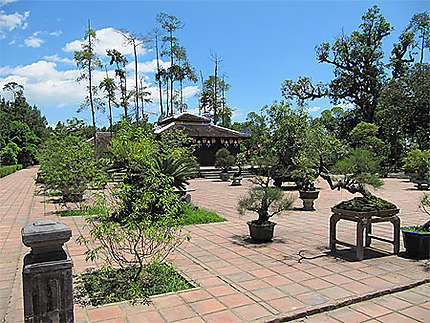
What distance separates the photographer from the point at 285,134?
39.0 feet

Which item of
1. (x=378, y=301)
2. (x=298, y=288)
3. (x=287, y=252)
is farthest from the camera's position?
(x=287, y=252)

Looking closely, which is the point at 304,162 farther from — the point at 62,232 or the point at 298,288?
the point at 62,232

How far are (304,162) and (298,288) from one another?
3.95 metres

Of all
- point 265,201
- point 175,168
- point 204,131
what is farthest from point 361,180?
point 204,131

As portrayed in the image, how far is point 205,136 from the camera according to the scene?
90.1ft

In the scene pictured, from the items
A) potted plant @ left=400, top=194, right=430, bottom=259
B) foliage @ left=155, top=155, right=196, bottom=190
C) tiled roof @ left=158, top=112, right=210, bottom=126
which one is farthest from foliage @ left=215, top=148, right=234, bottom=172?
potted plant @ left=400, top=194, right=430, bottom=259

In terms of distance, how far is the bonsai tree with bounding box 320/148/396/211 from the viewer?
550 centimetres

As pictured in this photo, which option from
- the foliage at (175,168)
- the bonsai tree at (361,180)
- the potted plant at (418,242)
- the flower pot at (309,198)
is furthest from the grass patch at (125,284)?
the flower pot at (309,198)

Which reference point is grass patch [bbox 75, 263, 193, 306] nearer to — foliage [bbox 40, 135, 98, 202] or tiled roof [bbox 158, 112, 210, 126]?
foliage [bbox 40, 135, 98, 202]

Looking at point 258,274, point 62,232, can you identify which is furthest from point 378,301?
point 62,232

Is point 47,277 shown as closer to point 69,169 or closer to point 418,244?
point 418,244

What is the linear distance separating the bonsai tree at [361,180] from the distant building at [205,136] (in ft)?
69.8

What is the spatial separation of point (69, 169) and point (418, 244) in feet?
29.5

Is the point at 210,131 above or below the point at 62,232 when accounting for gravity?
above
